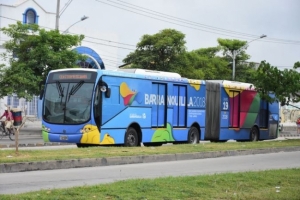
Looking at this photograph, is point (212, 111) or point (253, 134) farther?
point (253, 134)

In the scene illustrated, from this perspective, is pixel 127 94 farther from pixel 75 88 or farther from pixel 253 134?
pixel 253 134

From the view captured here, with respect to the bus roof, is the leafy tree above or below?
above

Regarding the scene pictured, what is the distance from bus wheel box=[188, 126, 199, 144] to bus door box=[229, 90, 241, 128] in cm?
310

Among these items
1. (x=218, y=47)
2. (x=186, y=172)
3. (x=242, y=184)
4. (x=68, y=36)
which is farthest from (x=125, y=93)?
(x=218, y=47)

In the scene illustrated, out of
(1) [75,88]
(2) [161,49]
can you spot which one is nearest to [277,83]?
(1) [75,88]

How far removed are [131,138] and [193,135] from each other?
4.44 meters

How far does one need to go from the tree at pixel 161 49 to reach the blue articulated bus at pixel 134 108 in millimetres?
21825

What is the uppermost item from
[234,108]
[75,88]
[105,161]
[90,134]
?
[75,88]

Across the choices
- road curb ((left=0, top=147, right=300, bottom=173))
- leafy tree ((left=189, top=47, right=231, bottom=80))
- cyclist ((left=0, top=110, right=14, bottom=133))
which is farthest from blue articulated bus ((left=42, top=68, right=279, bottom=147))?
leafy tree ((left=189, top=47, right=231, bottom=80))

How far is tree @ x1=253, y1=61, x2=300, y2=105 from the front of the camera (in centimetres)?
2858

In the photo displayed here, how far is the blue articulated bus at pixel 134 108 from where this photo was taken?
65.8 ft

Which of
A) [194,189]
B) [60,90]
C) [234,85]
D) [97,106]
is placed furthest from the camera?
[234,85]

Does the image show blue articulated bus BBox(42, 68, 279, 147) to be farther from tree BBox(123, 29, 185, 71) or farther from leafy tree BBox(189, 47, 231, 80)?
leafy tree BBox(189, 47, 231, 80)

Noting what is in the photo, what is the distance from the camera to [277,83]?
2889 cm
